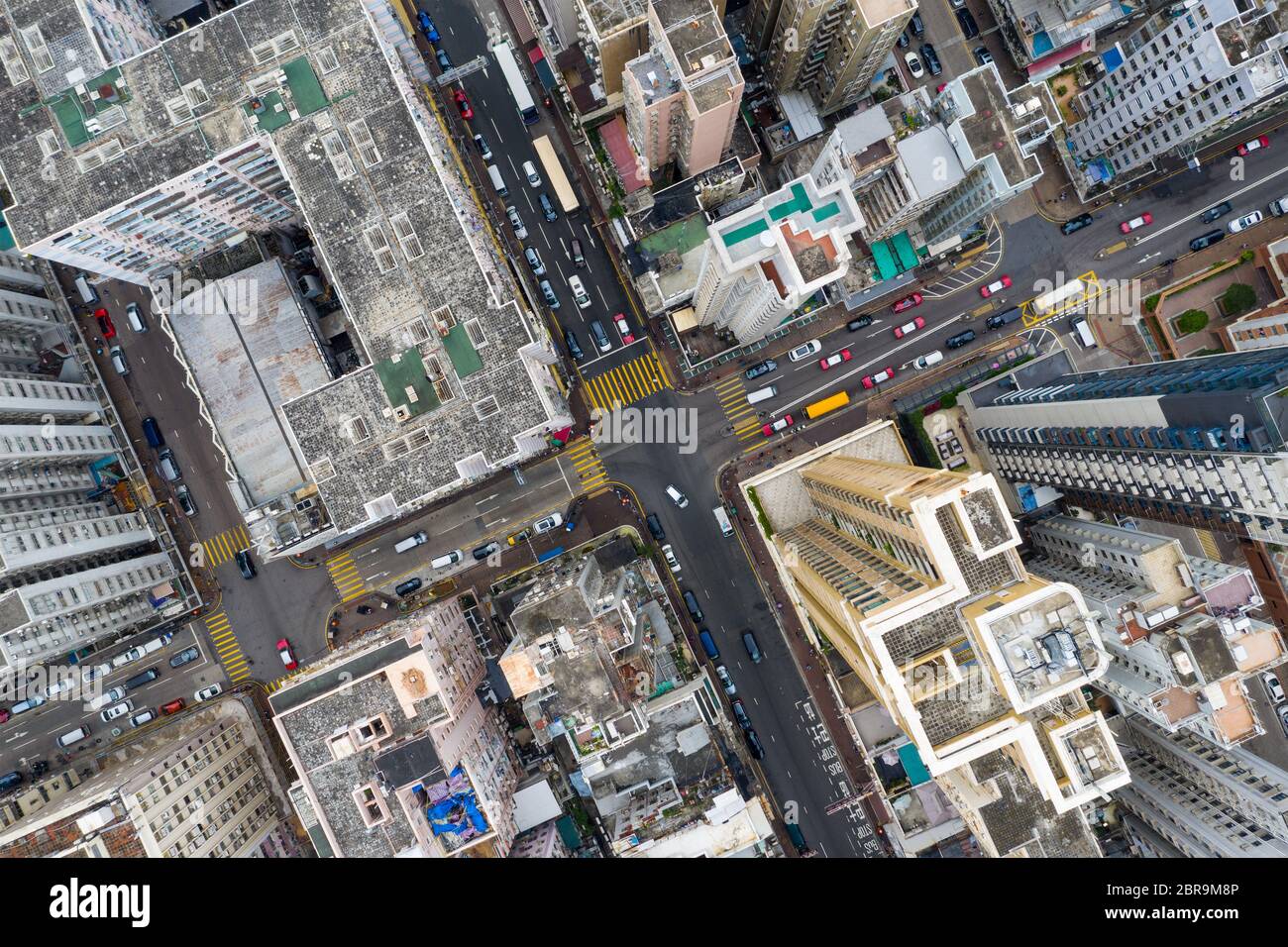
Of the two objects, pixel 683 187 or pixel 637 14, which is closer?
pixel 637 14

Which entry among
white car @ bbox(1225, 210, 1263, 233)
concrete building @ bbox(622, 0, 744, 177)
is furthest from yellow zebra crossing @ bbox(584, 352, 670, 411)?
white car @ bbox(1225, 210, 1263, 233)

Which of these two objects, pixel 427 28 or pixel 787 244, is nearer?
pixel 787 244

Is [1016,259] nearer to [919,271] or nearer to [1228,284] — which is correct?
[919,271]

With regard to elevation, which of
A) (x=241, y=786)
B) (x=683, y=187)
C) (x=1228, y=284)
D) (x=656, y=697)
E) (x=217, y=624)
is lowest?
→ (x=656, y=697)

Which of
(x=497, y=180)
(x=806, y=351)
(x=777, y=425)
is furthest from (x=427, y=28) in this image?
(x=777, y=425)

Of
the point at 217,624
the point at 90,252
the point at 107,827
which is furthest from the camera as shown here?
the point at 217,624

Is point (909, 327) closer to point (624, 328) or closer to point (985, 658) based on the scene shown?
point (624, 328)

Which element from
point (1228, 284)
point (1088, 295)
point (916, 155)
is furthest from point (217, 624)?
point (1228, 284)
